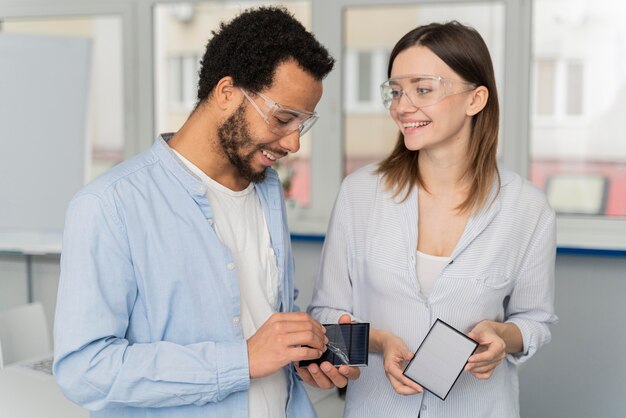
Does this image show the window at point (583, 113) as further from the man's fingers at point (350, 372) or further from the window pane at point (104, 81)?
the window pane at point (104, 81)

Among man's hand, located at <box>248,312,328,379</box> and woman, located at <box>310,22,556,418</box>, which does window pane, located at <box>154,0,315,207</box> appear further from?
man's hand, located at <box>248,312,328,379</box>

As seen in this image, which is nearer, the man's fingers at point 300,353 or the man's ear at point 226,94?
the man's fingers at point 300,353

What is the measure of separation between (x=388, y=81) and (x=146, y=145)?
2.89 metres

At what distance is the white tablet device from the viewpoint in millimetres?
1555

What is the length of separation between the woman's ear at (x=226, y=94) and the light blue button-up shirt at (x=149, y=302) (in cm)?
14

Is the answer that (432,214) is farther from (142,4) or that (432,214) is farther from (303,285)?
(142,4)

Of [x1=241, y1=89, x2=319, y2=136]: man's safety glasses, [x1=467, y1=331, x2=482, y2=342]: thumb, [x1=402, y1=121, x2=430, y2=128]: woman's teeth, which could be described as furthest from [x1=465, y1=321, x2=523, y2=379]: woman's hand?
[x1=241, y1=89, x2=319, y2=136]: man's safety glasses

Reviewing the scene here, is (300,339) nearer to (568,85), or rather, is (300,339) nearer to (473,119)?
(473,119)

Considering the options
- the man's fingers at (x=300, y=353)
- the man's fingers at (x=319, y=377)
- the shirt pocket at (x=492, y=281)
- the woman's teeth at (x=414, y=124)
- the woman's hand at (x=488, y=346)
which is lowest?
the man's fingers at (x=319, y=377)

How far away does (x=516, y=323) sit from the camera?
1.75 meters

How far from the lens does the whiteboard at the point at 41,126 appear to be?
3775mm

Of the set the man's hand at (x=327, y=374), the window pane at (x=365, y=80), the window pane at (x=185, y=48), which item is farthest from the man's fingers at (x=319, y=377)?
the window pane at (x=365, y=80)

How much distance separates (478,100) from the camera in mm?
1769

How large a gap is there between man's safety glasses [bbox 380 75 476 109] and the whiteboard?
8.58 feet
